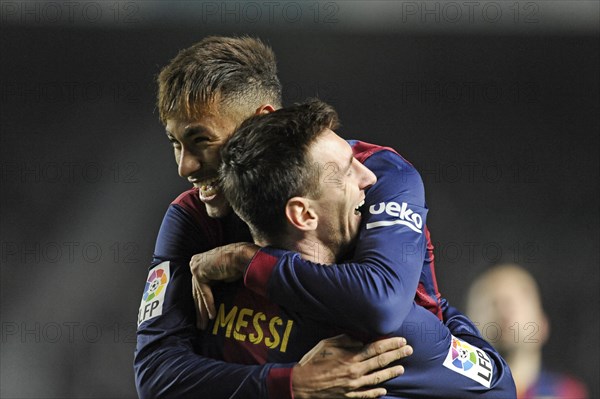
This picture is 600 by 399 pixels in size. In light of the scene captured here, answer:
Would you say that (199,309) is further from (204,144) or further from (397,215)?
(397,215)

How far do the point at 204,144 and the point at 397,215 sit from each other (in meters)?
0.47

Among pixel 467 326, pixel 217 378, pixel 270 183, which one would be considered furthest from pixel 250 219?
pixel 467 326

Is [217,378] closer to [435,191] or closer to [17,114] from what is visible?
[435,191]

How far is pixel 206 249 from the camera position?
78.2 inches

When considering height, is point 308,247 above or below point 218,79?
below

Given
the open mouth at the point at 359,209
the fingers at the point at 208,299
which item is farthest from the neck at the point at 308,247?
the fingers at the point at 208,299

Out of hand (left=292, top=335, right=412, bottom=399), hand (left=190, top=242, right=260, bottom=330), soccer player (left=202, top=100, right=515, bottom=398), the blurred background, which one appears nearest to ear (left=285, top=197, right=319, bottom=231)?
soccer player (left=202, top=100, right=515, bottom=398)

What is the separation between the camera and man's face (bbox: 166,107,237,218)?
1849 millimetres

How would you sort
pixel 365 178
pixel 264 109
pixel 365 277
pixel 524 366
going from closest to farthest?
pixel 365 277
pixel 365 178
pixel 264 109
pixel 524 366

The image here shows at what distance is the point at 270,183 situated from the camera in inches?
66.8

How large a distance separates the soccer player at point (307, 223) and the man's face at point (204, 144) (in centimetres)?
10

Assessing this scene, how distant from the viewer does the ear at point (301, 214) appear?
5.56ft

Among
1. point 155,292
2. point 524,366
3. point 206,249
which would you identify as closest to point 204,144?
point 206,249

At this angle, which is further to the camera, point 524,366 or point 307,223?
point 524,366
